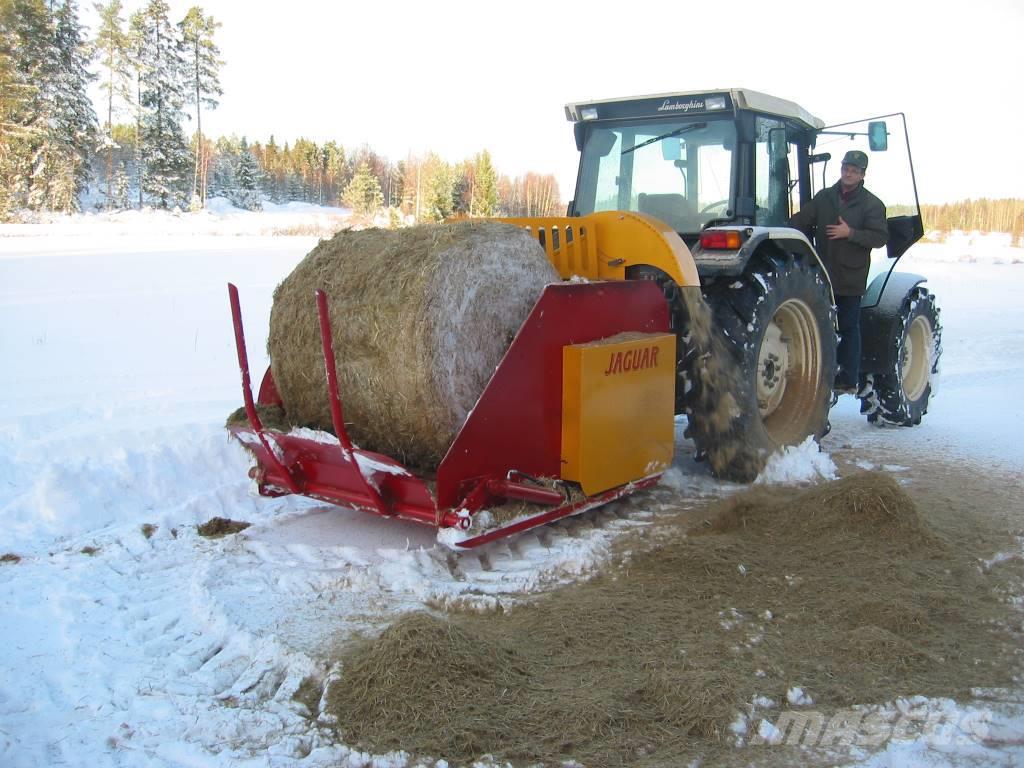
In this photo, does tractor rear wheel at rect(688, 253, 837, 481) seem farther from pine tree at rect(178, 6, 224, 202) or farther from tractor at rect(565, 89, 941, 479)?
pine tree at rect(178, 6, 224, 202)

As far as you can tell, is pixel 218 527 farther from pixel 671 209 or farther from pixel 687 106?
pixel 687 106

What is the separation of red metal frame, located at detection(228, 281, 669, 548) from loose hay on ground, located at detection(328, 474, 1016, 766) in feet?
1.79

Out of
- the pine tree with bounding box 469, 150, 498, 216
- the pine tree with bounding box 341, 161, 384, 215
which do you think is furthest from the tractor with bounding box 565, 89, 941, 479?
the pine tree with bounding box 341, 161, 384, 215

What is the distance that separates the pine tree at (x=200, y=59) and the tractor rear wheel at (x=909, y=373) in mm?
50244

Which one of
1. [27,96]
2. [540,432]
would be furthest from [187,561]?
[27,96]

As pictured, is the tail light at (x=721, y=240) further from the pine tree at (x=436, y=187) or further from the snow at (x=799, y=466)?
the pine tree at (x=436, y=187)

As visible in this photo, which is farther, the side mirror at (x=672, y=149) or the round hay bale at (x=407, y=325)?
the side mirror at (x=672, y=149)

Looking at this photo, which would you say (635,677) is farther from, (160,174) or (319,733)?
(160,174)

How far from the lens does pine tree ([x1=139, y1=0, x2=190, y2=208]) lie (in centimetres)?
4872

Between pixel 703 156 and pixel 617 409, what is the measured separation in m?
2.36

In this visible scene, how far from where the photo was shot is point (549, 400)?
14.4ft

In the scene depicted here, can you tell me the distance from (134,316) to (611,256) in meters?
8.74

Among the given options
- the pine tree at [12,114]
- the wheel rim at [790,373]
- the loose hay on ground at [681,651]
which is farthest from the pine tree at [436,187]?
the loose hay on ground at [681,651]

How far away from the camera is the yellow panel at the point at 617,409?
4441 mm
